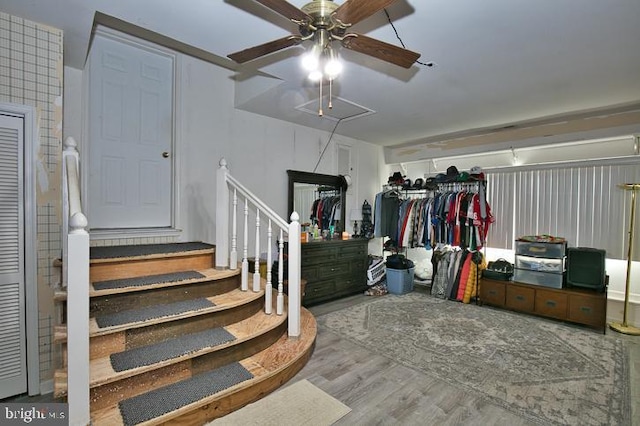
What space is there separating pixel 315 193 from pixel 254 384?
122 inches

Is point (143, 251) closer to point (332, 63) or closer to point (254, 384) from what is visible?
point (254, 384)

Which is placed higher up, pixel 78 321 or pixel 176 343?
pixel 78 321

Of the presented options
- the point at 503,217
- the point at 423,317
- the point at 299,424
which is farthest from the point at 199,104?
the point at 503,217

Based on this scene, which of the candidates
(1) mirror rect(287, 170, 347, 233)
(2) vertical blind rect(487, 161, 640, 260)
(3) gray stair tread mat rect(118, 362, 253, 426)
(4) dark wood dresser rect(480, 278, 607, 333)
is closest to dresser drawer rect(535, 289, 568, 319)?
(4) dark wood dresser rect(480, 278, 607, 333)

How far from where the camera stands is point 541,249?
3787 millimetres

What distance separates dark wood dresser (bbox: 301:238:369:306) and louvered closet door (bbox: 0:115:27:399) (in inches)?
103

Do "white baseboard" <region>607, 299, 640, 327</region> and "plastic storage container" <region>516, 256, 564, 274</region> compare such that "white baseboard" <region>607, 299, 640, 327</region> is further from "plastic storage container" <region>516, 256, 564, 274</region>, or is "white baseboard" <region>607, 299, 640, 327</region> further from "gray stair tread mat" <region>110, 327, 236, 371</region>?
"gray stair tread mat" <region>110, 327, 236, 371</region>

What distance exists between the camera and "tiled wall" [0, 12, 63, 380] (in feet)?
6.78

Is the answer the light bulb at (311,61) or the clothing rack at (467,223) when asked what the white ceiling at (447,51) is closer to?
the light bulb at (311,61)

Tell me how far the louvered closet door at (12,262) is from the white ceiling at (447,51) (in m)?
0.88

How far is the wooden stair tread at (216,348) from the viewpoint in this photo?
172cm

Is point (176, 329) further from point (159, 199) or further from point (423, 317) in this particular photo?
point (423, 317)

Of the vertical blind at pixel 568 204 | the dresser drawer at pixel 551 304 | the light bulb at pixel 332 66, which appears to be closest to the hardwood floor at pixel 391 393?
the dresser drawer at pixel 551 304

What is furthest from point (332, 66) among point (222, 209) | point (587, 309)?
point (587, 309)
